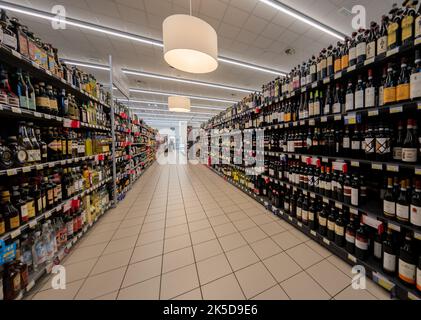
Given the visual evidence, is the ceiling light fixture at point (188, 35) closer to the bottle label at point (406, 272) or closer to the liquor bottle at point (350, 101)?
the liquor bottle at point (350, 101)

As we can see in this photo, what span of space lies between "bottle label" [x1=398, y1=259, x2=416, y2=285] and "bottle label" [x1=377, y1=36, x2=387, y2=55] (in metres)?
1.74

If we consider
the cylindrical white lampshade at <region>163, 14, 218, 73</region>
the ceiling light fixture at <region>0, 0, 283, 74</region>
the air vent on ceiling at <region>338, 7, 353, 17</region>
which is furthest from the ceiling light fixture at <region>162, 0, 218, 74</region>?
the air vent on ceiling at <region>338, 7, 353, 17</region>

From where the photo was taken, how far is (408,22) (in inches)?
46.8

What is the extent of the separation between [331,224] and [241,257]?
3.56ft

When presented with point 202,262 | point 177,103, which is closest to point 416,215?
point 202,262

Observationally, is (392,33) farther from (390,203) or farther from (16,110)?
(16,110)

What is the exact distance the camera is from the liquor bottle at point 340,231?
65.0 inches

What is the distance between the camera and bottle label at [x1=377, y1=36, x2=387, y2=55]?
53.1 inches

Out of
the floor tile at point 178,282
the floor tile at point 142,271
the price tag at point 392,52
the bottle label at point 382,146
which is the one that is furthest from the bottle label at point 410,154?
the floor tile at point 142,271

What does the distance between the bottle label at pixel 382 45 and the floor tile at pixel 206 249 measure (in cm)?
250

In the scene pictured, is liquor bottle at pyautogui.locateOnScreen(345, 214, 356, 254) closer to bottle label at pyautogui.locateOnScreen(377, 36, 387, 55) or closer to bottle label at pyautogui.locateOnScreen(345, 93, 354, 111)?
bottle label at pyautogui.locateOnScreen(345, 93, 354, 111)
